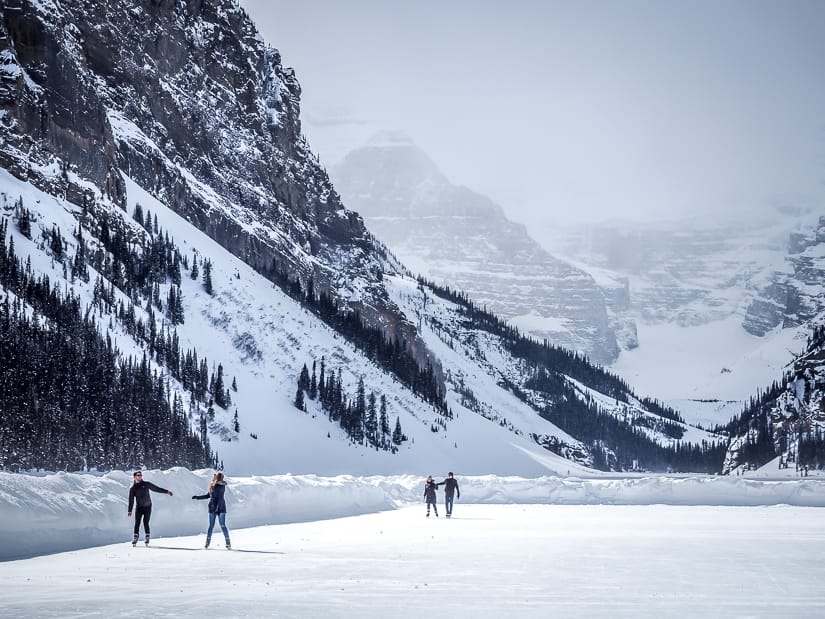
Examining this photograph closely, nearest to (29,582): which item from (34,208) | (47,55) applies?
(34,208)

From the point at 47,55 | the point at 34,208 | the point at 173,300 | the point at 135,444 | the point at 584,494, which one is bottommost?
the point at 584,494

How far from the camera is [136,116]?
166m

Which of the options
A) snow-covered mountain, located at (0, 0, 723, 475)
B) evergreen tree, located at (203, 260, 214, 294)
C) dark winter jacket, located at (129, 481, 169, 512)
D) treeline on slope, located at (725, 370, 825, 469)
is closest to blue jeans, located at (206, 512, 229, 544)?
dark winter jacket, located at (129, 481, 169, 512)

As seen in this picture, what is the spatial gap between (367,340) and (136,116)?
57.9m

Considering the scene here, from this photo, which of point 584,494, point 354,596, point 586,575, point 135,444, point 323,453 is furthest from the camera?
point 323,453

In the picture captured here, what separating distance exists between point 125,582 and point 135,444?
201ft

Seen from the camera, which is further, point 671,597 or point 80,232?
point 80,232

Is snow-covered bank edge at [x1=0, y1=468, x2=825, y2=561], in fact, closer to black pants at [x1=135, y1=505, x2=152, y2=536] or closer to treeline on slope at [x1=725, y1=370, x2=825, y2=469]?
black pants at [x1=135, y1=505, x2=152, y2=536]

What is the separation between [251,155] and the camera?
19888cm

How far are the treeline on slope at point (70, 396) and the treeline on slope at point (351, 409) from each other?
3195 centimetres

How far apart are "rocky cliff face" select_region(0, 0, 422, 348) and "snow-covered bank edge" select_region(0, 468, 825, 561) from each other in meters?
74.5

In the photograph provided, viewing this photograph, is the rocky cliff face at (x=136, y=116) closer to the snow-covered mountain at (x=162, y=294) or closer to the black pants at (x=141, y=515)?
the snow-covered mountain at (x=162, y=294)

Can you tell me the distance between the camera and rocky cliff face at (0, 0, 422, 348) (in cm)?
11719

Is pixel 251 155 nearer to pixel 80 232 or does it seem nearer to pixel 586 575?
pixel 80 232
